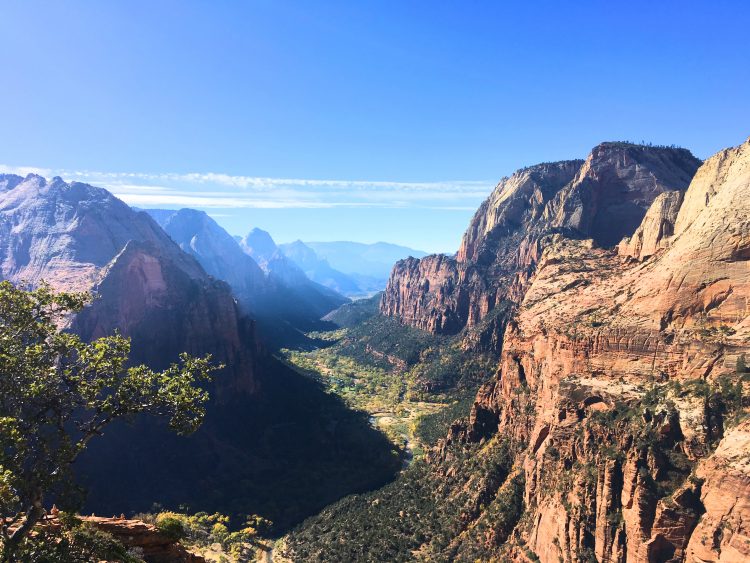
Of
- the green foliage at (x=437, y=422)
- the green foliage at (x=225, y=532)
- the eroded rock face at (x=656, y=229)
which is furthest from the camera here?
the green foliage at (x=437, y=422)

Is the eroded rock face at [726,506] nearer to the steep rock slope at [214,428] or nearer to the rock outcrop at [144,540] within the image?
the rock outcrop at [144,540]

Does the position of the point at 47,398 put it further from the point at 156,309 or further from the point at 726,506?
the point at 156,309

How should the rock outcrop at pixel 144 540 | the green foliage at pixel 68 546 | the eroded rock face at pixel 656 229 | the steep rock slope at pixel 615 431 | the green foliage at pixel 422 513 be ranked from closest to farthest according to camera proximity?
the green foliage at pixel 68 546 < the rock outcrop at pixel 144 540 < the steep rock slope at pixel 615 431 < the green foliage at pixel 422 513 < the eroded rock face at pixel 656 229

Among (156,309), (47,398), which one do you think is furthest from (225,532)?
(156,309)

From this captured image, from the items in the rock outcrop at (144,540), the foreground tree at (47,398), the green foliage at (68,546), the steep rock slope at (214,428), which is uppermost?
the foreground tree at (47,398)

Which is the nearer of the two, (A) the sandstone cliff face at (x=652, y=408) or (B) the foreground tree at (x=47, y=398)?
(B) the foreground tree at (x=47, y=398)

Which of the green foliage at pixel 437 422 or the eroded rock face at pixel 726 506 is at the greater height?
the eroded rock face at pixel 726 506

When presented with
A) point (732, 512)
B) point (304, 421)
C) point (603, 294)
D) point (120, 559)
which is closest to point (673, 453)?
point (732, 512)

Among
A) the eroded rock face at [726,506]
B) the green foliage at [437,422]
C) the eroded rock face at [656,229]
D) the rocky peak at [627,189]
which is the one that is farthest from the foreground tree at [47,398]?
the rocky peak at [627,189]

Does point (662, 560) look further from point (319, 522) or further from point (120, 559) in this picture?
point (319, 522)
